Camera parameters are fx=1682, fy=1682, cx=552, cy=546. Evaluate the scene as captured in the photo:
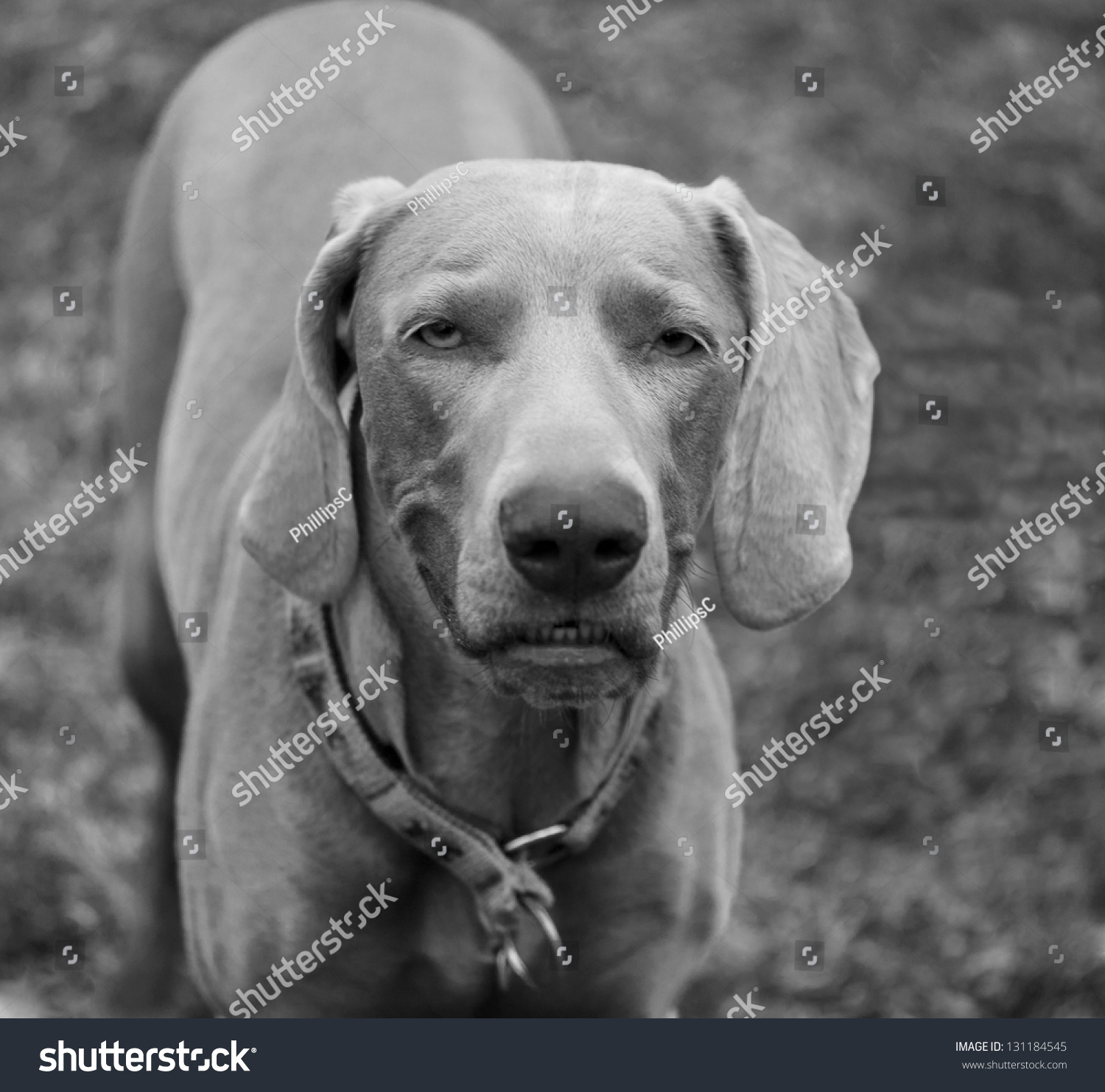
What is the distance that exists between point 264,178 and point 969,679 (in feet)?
8.27

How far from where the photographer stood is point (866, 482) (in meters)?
5.50

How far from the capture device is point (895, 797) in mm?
4719

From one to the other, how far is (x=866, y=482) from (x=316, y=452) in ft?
9.86

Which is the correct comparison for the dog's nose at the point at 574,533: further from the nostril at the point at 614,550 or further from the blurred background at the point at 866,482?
the blurred background at the point at 866,482

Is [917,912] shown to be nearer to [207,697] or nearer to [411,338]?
[207,697]

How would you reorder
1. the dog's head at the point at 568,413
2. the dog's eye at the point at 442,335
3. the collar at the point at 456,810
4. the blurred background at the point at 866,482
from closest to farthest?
the dog's head at the point at 568,413 < the dog's eye at the point at 442,335 < the collar at the point at 456,810 < the blurred background at the point at 866,482

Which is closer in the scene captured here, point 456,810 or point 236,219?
point 456,810

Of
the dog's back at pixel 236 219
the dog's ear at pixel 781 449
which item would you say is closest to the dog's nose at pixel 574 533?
the dog's ear at pixel 781 449

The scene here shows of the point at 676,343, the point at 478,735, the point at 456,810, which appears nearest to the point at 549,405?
the point at 676,343

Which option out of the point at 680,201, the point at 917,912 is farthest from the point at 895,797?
the point at 680,201

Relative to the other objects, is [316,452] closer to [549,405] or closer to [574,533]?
[549,405]

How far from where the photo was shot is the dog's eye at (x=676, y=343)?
261 centimetres

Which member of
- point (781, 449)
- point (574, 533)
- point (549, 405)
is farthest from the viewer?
point (781, 449)

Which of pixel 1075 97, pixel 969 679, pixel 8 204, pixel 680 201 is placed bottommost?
pixel 969 679
